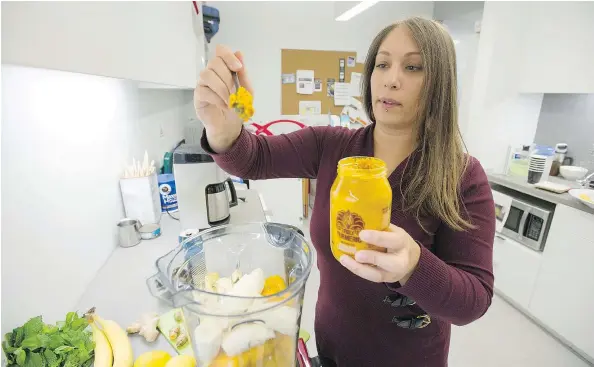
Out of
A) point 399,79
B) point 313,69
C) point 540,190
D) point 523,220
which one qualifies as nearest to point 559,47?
point 540,190

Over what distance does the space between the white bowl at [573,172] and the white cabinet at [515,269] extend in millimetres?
608

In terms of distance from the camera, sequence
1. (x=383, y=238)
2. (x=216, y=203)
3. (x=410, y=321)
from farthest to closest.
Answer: (x=216, y=203) < (x=410, y=321) < (x=383, y=238)

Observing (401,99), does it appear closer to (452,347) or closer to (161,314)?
(161,314)

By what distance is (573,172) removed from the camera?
211 cm

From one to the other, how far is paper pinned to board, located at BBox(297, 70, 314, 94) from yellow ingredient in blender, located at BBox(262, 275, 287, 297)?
3206mm

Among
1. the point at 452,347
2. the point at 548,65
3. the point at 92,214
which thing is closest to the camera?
the point at 92,214

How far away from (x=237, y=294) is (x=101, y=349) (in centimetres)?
44

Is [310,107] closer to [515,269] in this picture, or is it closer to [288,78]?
[288,78]

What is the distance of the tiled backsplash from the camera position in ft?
7.24

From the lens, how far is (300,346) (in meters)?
0.71

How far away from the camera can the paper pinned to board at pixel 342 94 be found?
371 cm

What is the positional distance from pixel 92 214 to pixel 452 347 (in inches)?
78.0

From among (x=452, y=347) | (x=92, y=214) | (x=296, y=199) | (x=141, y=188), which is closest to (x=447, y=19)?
(x=296, y=199)

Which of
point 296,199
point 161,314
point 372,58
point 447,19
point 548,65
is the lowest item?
point 296,199
